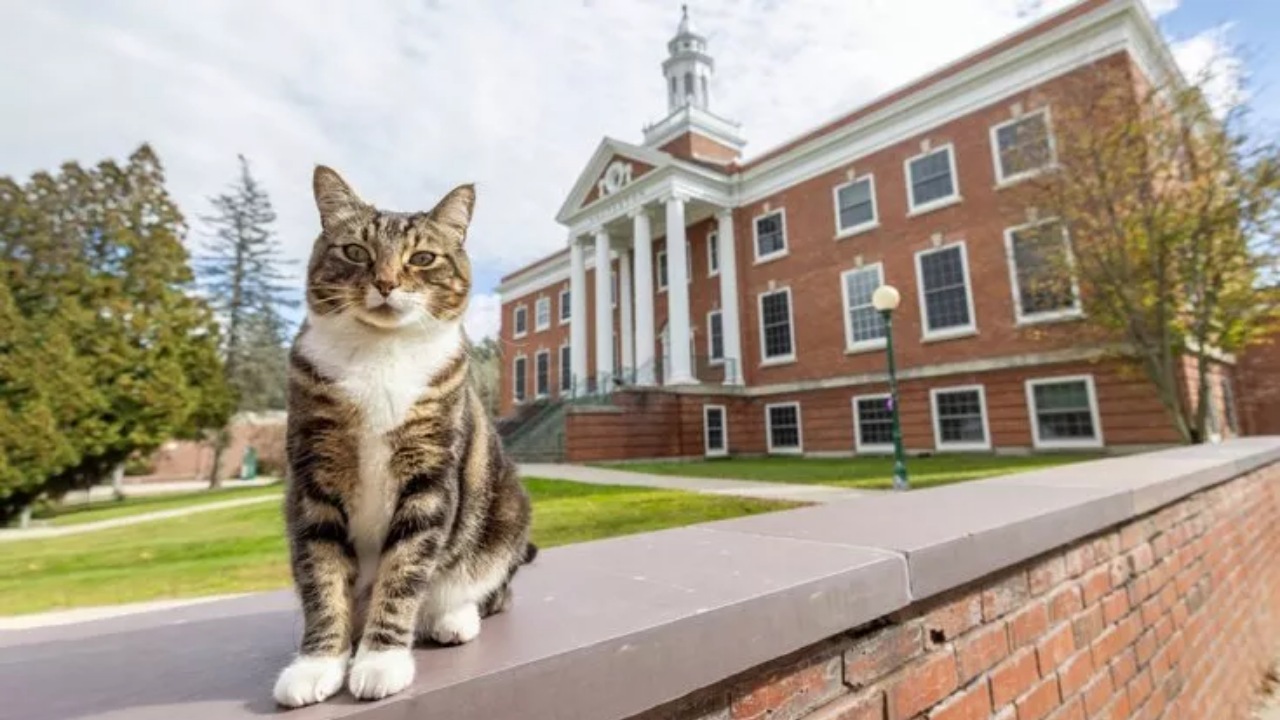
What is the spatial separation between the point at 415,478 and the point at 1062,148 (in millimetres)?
15606

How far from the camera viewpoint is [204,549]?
6.99m

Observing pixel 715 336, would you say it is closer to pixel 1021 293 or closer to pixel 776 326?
pixel 776 326

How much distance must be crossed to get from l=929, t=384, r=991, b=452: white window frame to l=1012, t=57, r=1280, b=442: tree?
421 cm

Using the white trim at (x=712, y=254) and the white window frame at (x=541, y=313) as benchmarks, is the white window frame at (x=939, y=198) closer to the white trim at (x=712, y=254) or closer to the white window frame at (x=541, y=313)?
the white trim at (x=712, y=254)

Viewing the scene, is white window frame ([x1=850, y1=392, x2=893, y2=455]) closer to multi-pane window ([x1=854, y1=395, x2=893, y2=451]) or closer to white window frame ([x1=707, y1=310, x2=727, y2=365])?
multi-pane window ([x1=854, y1=395, x2=893, y2=451])

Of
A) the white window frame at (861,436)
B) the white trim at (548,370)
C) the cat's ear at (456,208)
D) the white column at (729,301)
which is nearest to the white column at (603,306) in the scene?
the white column at (729,301)

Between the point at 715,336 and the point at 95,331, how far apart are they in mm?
20815

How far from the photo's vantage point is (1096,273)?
469 inches

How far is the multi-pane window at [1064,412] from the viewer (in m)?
14.6

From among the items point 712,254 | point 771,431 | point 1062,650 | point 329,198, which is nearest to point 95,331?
point 712,254

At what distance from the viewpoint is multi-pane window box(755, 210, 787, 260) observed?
2223cm

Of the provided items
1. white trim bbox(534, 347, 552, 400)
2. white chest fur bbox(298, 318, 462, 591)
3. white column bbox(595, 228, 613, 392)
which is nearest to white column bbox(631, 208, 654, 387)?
white column bbox(595, 228, 613, 392)

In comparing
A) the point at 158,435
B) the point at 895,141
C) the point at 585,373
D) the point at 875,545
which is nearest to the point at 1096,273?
the point at 895,141

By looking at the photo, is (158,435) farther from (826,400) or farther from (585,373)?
(826,400)
